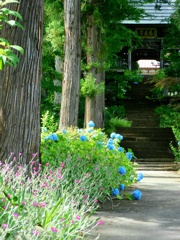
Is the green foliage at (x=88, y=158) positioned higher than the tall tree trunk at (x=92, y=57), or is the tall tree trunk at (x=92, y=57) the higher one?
the tall tree trunk at (x=92, y=57)

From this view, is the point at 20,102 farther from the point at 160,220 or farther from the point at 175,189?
the point at 175,189

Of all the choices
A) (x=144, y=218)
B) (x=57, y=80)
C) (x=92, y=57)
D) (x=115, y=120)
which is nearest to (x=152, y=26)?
(x=115, y=120)

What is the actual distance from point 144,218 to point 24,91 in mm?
2220

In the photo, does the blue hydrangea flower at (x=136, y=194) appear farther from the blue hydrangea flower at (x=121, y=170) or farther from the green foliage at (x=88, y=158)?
the blue hydrangea flower at (x=121, y=170)

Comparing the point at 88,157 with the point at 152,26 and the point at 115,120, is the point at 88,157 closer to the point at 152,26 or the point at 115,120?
the point at 115,120

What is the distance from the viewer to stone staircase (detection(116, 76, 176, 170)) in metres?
19.7

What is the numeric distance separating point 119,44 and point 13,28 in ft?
42.8

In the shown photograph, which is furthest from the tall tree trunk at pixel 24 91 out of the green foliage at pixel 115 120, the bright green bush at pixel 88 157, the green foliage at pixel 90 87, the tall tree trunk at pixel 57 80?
the tall tree trunk at pixel 57 80

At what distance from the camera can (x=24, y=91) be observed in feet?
22.2

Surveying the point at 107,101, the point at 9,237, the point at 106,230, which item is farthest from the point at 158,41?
the point at 9,237

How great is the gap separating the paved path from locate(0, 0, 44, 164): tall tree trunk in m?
1.42

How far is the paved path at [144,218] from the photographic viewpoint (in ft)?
19.0

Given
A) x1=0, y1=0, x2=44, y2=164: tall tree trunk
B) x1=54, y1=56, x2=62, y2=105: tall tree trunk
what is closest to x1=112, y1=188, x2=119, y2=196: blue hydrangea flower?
x1=0, y1=0, x2=44, y2=164: tall tree trunk

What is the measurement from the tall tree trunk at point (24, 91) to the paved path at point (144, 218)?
1423 mm
